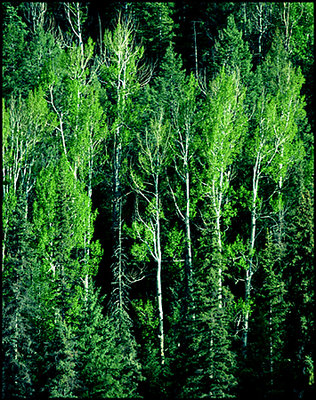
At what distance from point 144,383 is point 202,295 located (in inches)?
276

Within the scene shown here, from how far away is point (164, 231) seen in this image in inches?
1142

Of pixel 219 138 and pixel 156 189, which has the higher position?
pixel 219 138

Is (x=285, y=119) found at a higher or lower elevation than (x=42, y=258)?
higher

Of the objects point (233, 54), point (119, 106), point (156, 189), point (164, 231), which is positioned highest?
point (233, 54)

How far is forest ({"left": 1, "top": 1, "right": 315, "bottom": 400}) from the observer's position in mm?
19281

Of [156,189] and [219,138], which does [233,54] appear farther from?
[156,189]

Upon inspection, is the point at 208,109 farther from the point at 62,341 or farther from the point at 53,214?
the point at 62,341

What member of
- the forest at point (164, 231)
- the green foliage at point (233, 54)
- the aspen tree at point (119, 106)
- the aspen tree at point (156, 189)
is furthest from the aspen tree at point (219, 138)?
the green foliage at point (233, 54)

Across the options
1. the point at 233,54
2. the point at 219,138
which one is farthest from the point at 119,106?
the point at 233,54

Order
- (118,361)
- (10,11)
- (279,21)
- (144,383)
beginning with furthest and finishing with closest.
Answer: (10,11), (279,21), (144,383), (118,361)

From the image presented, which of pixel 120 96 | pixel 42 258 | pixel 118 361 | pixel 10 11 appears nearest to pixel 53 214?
pixel 42 258

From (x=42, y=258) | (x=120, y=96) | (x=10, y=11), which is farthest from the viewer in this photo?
(x=10, y=11)

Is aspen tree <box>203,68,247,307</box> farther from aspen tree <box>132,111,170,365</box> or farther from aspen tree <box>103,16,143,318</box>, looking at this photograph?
aspen tree <box>103,16,143,318</box>

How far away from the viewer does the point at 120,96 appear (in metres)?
28.0
